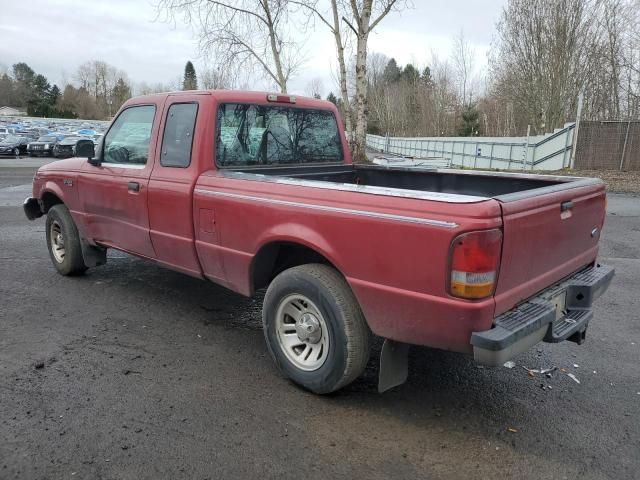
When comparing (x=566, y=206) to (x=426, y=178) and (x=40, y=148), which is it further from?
(x=40, y=148)

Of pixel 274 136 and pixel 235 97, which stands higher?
pixel 235 97

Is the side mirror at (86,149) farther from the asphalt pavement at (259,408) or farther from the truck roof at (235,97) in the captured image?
the asphalt pavement at (259,408)

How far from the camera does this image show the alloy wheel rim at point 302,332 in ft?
10.7

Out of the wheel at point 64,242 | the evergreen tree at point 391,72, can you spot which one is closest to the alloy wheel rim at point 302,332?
the wheel at point 64,242

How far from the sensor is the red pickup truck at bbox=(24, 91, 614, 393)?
8.60ft

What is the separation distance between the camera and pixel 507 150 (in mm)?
30547

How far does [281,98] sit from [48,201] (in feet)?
10.9

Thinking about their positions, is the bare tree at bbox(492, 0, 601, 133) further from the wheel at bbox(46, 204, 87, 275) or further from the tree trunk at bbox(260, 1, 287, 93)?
the wheel at bbox(46, 204, 87, 275)

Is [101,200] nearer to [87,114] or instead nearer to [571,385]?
[571,385]

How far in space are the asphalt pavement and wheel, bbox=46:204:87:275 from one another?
0.92 meters

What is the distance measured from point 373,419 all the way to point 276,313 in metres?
→ 0.93

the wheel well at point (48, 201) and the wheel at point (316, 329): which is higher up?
the wheel well at point (48, 201)

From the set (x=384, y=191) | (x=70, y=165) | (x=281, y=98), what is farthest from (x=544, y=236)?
(x=70, y=165)

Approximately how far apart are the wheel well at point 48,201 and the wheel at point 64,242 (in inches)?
5.8
